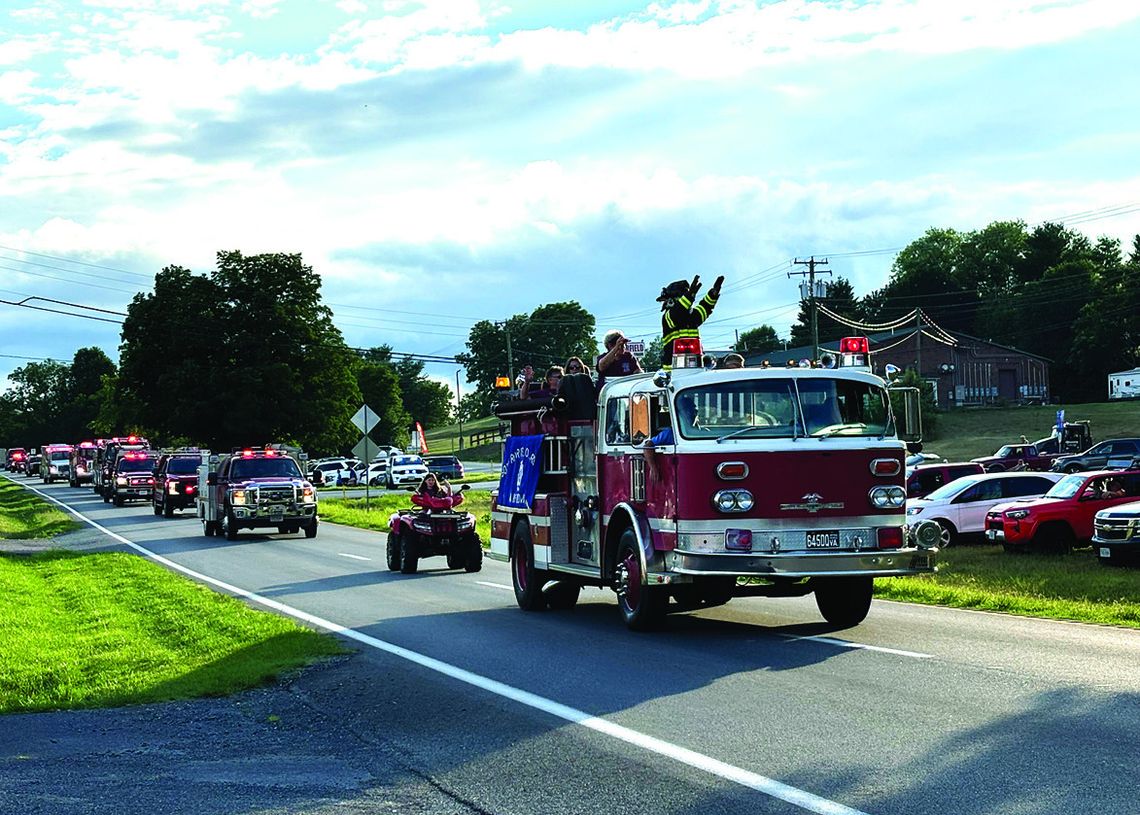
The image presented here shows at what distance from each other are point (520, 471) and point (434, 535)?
637 centimetres

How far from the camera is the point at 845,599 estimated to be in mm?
14477

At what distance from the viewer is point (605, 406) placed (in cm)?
1541

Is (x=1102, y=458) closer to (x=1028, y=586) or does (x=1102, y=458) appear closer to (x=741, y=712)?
(x=1028, y=586)

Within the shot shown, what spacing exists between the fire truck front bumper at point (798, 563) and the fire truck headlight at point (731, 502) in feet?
1.36

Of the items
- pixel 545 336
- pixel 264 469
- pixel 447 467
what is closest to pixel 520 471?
pixel 264 469

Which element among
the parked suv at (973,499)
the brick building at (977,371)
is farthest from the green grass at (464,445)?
the parked suv at (973,499)

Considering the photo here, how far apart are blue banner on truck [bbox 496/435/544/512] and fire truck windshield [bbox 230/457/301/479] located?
20.6m

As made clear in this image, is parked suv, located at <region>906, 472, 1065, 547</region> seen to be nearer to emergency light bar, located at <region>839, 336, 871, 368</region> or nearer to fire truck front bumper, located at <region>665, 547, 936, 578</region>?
emergency light bar, located at <region>839, 336, 871, 368</region>

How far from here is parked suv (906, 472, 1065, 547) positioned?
2888cm

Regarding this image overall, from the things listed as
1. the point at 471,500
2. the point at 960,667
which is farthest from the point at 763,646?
the point at 471,500

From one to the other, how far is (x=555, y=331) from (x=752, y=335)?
47.9m

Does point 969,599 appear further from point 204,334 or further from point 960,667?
point 204,334

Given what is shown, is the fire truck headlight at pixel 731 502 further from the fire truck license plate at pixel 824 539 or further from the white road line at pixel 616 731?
the white road line at pixel 616 731

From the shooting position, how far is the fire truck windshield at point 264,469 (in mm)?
37812
